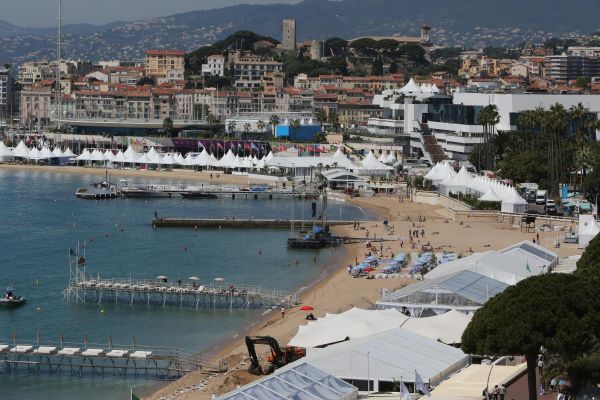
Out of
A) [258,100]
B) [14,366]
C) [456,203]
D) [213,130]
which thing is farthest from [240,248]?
[258,100]

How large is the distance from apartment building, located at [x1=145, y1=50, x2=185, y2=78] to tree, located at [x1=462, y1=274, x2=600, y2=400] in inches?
5230

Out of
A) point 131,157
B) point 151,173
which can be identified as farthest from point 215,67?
point 151,173

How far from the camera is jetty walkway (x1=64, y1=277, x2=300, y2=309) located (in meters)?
36.2

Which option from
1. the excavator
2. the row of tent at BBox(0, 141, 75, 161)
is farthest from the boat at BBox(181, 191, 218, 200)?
the excavator

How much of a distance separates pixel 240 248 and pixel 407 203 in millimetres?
16905

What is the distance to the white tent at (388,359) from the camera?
23578mm

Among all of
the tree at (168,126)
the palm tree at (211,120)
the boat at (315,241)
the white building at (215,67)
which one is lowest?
the boat at (315,241)

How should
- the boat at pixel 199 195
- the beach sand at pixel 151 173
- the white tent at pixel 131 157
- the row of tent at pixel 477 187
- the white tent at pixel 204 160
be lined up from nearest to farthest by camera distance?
the row of tent at pixel 477 187
the boat at pixel 199 195
the beach sand at pixel 151 173
the white tent at pixel 204 160
the white tent at pixel 131 157

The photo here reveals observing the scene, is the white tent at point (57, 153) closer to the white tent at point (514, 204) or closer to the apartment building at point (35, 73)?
the white tent at point (514, 204)

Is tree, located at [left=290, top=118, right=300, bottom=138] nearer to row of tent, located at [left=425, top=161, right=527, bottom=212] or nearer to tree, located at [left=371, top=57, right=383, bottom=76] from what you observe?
row of tent, located at [left=425, top=161, right=527, bottom=212]

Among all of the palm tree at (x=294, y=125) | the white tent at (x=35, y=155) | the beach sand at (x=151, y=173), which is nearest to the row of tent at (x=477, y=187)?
the beach sand at (x=151, y=173)

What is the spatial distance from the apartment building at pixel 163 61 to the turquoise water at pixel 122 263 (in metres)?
74.6

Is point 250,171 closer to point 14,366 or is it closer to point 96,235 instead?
point 96,235

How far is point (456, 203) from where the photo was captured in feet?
190
